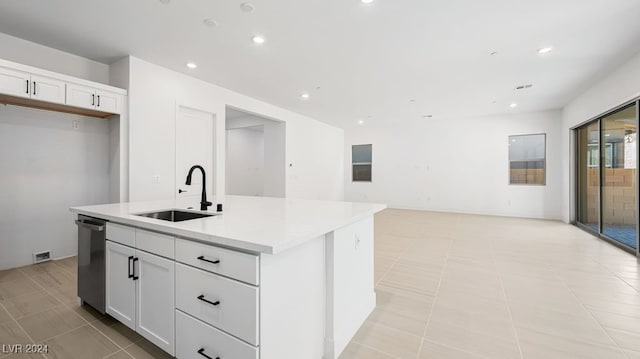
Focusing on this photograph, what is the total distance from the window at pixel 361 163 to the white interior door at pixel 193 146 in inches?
227

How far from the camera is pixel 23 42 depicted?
3.12 m

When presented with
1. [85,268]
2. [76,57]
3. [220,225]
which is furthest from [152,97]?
[220,225]

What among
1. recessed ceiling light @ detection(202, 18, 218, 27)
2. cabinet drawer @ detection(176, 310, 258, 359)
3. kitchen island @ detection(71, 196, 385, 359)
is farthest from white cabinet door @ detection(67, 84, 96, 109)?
cabinet drawer @ detection(176, 310, 258, 359)

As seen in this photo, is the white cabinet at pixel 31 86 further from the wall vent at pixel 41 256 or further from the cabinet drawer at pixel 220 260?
the cabinet drawer at pixel 220 260

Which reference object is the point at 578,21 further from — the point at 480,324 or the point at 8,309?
the point at 8,309

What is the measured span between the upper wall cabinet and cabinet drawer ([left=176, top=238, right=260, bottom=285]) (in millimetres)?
2902

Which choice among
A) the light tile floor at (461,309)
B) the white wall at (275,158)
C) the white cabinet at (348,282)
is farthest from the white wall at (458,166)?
the white cabinet at (348,282)

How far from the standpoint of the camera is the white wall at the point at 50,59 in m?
3.03

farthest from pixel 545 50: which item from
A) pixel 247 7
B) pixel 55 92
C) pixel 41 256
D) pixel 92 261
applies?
pixel 41 256

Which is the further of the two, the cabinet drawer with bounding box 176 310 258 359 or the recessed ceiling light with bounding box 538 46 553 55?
the recessed ceiling light with bounding box 538 46 553 55

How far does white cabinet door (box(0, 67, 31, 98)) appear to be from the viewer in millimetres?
2561

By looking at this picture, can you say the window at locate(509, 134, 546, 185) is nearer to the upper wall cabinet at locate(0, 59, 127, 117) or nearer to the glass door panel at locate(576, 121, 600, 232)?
the glass door panel at locate(576, 121, 600, 232)

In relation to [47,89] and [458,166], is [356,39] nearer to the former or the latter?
[47,89]

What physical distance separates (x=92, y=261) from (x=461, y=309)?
3.07m
